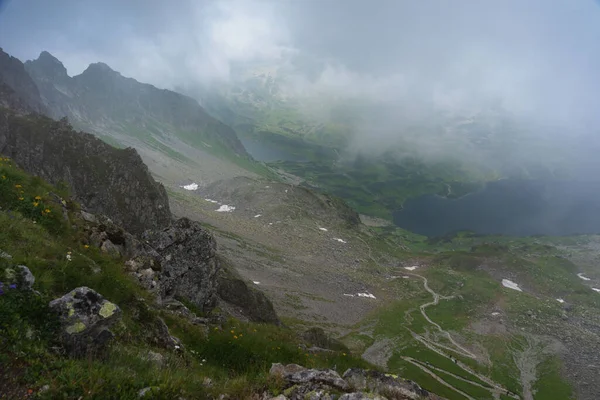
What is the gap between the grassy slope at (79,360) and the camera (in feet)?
22.0

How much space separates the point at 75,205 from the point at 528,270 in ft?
561

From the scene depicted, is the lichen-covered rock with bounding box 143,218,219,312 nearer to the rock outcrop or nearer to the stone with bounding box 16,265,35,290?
the rock outcrop

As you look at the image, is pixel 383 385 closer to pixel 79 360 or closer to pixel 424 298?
pixel 79 360

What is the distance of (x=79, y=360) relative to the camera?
25.4 feet

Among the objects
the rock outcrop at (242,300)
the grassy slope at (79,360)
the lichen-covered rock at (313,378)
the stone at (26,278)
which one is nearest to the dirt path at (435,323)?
the rock outcrop at (242,300)

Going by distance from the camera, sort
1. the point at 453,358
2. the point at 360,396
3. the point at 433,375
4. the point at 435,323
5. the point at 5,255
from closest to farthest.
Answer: the point at 360,396, the point at 5,255, the point at 433,375, the point at 453,358, the point at 435,323

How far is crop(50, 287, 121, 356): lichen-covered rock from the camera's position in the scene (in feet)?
27.0

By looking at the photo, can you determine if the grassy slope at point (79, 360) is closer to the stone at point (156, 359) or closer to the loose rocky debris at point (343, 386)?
the stone at point (156, 359)

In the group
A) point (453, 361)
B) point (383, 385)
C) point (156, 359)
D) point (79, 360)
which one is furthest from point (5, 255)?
point (453, 361)

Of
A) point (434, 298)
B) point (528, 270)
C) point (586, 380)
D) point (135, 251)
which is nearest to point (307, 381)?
point (135, 251)

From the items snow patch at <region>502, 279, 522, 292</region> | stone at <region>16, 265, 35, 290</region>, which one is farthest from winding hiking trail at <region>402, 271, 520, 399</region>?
stone at <region>16, 265, 35, 290</region>

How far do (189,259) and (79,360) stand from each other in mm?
22073

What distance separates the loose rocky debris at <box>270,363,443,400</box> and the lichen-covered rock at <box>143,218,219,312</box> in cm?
1707

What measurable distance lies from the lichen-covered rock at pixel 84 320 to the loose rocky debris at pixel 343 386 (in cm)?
454
